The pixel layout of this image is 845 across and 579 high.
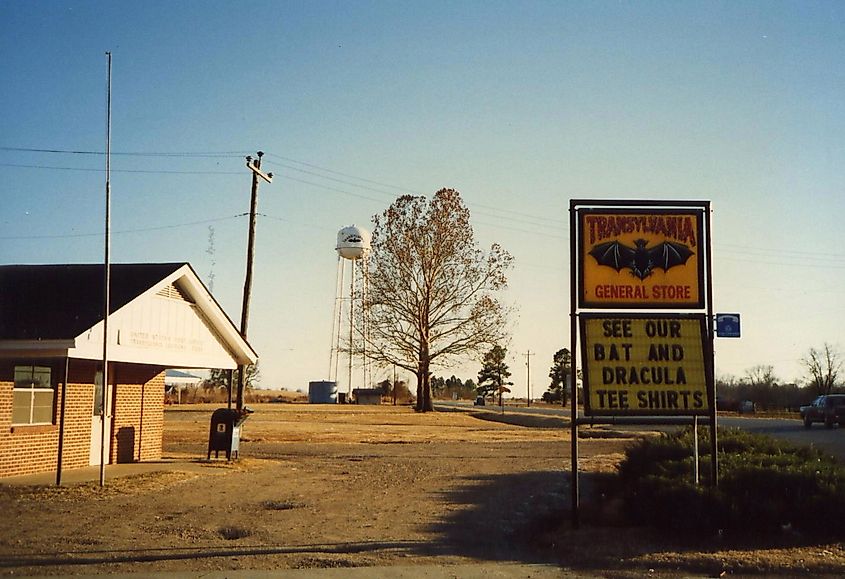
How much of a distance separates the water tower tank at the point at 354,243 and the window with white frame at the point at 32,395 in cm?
4537

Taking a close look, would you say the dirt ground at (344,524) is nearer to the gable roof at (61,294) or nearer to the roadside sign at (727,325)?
the gable roof at (61,294)

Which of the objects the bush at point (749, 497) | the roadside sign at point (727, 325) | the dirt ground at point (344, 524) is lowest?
the dirt ground at point (344, 524)

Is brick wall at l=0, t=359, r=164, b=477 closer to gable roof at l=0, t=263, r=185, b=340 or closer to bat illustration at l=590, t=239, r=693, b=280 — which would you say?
gable roof at l=0, t=263, r=185, b=340

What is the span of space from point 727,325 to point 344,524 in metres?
6.41

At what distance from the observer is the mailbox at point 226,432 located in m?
21.9

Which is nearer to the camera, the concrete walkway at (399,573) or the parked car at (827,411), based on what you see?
the concrete walkway at (399,573)

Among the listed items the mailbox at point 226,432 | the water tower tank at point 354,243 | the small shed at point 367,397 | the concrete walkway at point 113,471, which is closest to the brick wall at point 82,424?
the concrete walkway at point 113,471

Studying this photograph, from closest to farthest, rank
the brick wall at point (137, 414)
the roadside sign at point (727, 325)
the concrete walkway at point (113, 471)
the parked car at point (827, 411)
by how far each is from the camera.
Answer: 1. the roadside sign at point (727, 325)
2. the concrete walkway at point (113, 471)
3. the brick wall at point (137, 414)
4. the parked car at point (827, 411)

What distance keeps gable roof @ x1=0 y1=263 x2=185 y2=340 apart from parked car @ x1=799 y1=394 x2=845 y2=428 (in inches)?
1276

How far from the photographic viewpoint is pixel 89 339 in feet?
52.9

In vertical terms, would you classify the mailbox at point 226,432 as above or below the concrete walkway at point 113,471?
above

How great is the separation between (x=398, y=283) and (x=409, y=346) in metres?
4.22

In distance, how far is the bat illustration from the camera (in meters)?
13.0

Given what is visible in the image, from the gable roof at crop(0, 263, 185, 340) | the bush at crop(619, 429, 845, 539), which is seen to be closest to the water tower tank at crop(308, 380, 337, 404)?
the gable roof at crop(0, 263, 185, 340)
